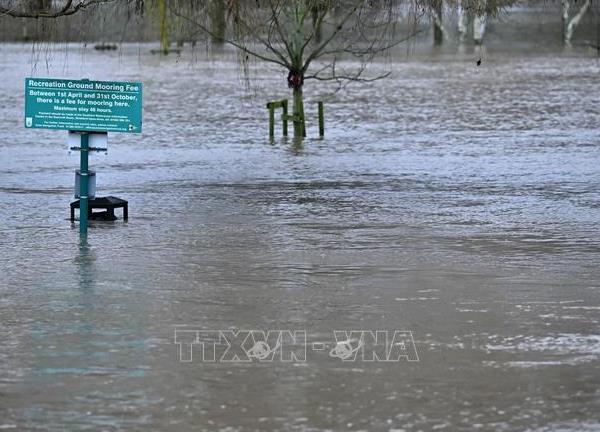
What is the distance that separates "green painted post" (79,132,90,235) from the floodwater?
35 centimetres

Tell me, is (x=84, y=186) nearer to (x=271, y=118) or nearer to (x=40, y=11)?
(x=40, y=11)

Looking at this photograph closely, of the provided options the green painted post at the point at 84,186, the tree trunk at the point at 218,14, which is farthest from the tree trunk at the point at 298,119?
the green painted post at the point at 84,186

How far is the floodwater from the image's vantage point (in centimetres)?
789

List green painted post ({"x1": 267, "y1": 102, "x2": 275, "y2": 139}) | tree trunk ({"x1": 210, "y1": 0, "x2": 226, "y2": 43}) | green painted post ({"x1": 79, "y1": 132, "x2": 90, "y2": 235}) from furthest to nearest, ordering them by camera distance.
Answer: green painted post ({"x1": 267, "y1": 102, "x2": 275, "y2": 139}) → tree trunk ({"x1": 210, "y1": 0, "x2": 226, "y2": 43}) → green painted post ({"x1": 79, "y1": 132, "x2": 90, "y2": 235})

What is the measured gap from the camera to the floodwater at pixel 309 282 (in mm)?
7887

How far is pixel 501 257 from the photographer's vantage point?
13.1 m

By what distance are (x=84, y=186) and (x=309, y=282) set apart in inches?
149

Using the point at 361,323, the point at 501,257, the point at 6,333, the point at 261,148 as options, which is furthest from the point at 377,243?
the point at 261,148

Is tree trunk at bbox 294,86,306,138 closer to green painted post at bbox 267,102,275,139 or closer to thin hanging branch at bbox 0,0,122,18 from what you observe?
green painted post at bbox 267,102,275,139

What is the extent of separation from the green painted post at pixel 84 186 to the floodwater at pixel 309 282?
35 centimetres

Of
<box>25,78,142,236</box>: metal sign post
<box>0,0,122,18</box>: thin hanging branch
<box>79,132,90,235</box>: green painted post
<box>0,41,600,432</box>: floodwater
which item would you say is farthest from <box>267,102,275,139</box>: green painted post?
<box>25,78,142,236</box>: metal sign post

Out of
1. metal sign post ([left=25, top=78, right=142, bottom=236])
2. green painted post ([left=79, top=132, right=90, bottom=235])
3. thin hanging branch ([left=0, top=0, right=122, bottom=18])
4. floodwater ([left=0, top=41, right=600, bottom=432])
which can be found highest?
thin hanging branch ([left=0, top=0, right=122, bottom=18])

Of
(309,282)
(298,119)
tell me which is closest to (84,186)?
(309,282)

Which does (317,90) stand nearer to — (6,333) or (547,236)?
(547,236)
